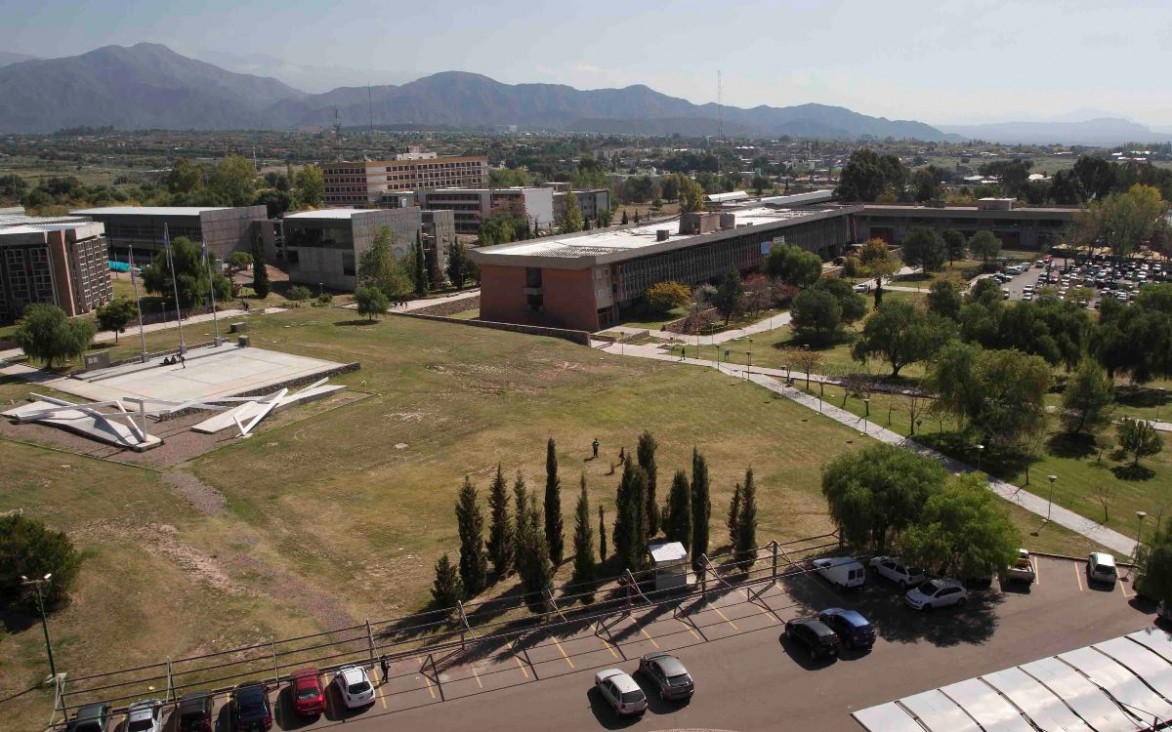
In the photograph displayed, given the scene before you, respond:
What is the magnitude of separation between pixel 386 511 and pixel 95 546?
301 inches

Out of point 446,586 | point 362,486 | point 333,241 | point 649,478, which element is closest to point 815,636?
point 649,478

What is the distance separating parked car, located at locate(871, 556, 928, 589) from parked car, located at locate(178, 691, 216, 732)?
15050 mm

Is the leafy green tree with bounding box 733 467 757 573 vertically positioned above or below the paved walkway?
above

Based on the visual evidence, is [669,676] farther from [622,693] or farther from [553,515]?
[553,515]

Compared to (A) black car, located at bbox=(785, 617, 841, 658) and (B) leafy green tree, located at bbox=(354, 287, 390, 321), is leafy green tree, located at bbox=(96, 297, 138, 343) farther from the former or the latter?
(A) black car, located at bbox=(785, 617, 841, 658)

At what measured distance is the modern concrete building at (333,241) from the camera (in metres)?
67.3

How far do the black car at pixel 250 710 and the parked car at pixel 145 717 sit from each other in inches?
48.4

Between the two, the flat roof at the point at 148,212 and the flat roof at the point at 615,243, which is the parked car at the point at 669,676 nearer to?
the flat roof at the point at 615,243

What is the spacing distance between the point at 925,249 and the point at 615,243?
28.1 m

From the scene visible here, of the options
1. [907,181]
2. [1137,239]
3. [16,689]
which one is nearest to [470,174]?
[907,181]

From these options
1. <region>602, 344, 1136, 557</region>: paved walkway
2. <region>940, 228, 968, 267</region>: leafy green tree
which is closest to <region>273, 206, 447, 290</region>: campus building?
<region>602, 344, 1136, 557</region>: paved walkway

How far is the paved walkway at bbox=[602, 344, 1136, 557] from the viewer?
25.0m

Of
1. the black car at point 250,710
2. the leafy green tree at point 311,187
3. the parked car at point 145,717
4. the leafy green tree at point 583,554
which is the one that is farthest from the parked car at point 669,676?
the leafy green tree at point 311,187

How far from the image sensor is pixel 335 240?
6781 cm
